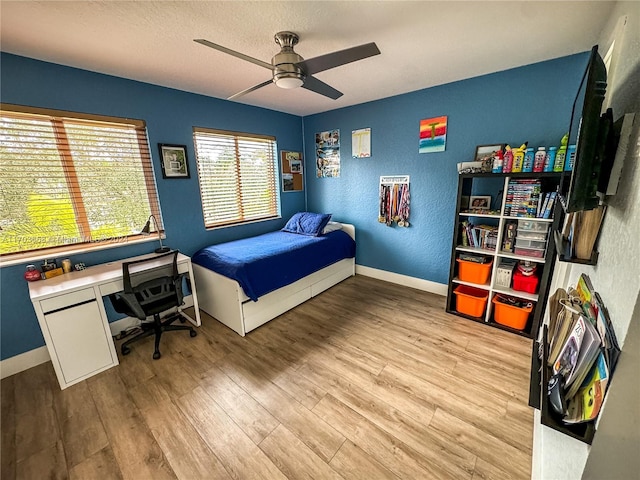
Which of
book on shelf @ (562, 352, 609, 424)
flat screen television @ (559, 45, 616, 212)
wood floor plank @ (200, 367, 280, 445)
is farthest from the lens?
wood floor plank @ (200, 367, 280, 445)

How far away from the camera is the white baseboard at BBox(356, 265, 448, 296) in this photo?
316cm

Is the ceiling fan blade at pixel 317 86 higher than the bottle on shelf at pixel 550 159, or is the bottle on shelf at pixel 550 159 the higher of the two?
the ceiling fan blade at pixel 317 86

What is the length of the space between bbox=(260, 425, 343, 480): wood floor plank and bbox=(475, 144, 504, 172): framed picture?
102 inches

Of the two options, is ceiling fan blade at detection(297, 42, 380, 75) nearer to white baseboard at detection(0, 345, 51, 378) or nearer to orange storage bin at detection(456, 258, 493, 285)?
orange storage bin at detection(456, 258, 493, 285)

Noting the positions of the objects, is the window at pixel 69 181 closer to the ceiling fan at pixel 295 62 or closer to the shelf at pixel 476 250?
the ceiling fan at pixel 295 62

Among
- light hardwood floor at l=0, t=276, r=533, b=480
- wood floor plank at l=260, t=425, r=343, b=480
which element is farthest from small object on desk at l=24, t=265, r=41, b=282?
wood floor plank at l=260, t=425, r=343, b=480

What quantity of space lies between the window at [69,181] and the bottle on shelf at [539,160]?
353 cm

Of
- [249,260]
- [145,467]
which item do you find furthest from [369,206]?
[145,467]

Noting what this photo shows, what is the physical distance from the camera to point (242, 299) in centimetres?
238

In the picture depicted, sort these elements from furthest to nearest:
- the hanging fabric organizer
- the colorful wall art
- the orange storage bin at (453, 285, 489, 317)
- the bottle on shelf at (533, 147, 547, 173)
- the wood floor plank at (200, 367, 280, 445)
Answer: the hanging fabric organizer, the colorful wall art, the orange storage bin at (453, 285, 489, 317), the bottle on shelf at (533, 147, 547, 173), the wood floor plank at (200, 367, 280, 445)

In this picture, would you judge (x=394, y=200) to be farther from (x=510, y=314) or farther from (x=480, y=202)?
(x=510, y=314)

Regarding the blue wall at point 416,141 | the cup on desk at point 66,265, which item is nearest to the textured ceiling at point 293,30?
the blue wall at point 416,141

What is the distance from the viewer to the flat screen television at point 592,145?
34.0 inches

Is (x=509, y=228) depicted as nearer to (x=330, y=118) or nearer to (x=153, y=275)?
(x=330, y=118)
